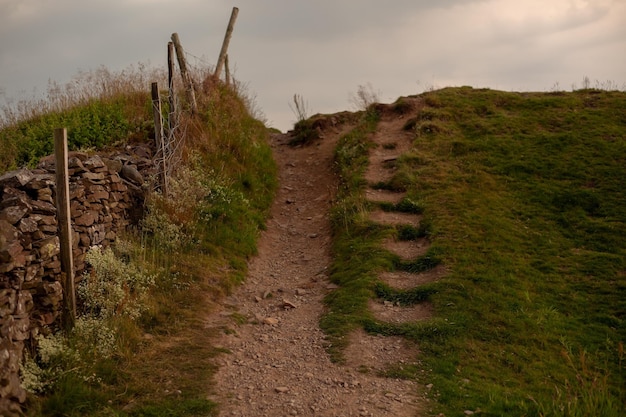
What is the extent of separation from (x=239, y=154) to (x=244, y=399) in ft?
27.7

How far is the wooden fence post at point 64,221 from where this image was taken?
746 cm

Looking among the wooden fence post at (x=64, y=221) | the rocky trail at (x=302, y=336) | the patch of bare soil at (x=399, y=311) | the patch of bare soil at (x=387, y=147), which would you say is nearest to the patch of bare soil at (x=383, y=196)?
the rocky trail at (x=302, y=336)

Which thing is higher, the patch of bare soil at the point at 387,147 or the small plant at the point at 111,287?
the patch of bare soil at the point at 387,147

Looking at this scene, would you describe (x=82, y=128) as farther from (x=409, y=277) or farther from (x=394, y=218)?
(x=409, y=277)

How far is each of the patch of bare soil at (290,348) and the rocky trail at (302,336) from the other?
0.01 metres

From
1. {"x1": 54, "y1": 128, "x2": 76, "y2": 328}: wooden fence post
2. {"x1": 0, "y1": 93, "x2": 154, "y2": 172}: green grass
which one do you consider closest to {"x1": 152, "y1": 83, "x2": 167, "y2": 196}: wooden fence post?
{"x1": 0, "y1": 93, "x2": 154, "y2": 172}: green grass

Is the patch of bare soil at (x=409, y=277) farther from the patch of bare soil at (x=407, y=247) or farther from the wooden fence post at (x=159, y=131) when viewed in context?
the wooden fence post at (x=159, y=131)

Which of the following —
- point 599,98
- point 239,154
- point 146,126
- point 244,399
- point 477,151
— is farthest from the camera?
point 599,98

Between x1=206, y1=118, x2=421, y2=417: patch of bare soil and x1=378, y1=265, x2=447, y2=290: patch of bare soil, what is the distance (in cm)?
107

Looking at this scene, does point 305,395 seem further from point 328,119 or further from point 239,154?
point 328,119

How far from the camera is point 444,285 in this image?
950 cm

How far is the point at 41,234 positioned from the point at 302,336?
3807 millimetres

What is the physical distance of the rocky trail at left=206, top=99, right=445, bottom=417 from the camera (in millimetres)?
6672

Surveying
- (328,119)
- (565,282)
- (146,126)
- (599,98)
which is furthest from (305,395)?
(599,98)
